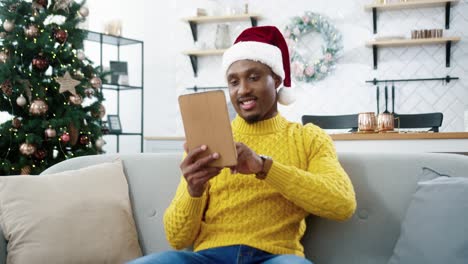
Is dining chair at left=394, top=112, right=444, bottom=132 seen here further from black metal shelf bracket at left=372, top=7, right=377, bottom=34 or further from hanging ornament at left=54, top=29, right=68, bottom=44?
hanging ornament at left=54, top=29, right=68, bottom=44

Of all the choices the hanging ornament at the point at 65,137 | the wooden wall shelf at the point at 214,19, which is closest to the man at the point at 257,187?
the hanging ornament at the point at 65,137

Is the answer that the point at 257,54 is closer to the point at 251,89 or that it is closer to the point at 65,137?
the point at 251,89

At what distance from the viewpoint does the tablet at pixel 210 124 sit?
3.95ft

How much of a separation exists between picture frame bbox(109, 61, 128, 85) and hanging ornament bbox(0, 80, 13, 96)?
68.7 inches

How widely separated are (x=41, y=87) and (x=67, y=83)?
179mm

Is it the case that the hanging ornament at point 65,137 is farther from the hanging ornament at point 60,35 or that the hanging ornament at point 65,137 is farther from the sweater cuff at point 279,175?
the sweater cuff at point 279,175

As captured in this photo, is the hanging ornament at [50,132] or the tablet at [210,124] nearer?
the tablet at [210,124]

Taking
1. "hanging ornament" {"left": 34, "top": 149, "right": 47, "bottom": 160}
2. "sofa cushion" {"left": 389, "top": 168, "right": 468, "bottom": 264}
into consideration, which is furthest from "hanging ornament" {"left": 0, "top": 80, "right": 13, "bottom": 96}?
"sofa cushion" {"left": 389, "top": 168, "right": 468, "bottom": 264}

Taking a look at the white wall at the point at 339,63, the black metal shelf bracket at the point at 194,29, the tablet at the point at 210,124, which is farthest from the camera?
the black metal shelf bracket at the point at 194,29

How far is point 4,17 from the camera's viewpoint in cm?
336

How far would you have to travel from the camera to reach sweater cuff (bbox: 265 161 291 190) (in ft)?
4.52

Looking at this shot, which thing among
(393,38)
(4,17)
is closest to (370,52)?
(393,38)

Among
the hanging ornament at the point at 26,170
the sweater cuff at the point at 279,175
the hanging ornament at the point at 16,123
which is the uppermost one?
the hanging ornament at the point at 16,123

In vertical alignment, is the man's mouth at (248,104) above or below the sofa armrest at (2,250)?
above
